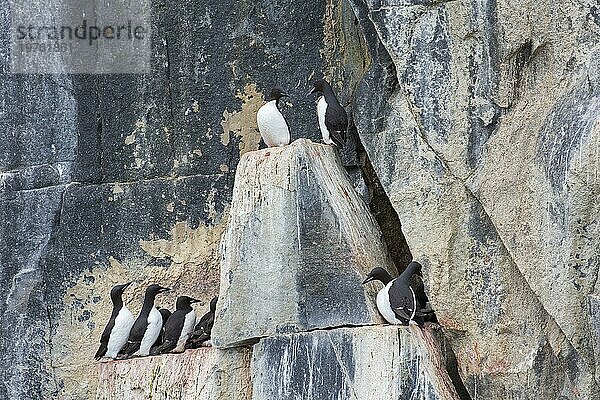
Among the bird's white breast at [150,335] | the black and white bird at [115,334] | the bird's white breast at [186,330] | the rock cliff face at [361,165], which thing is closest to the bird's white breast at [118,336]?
the black and white bird at [115,334]

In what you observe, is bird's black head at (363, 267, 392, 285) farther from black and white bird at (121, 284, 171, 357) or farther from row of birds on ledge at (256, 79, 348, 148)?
black and white bird at (121, 284, 171, 357)

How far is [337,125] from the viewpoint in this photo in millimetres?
9539

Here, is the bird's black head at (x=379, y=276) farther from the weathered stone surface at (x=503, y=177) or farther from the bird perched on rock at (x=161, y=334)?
the bird perched on rock at (x=161, y=334)

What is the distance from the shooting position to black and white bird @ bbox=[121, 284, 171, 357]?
32.7 ft

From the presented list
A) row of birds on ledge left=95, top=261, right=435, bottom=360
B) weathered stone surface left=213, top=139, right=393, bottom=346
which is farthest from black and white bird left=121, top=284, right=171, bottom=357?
weathered stone surface left=213, top=139, right=393, bottom=346

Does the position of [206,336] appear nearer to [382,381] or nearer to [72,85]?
[382,381]

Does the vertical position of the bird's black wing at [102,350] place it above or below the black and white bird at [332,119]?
below

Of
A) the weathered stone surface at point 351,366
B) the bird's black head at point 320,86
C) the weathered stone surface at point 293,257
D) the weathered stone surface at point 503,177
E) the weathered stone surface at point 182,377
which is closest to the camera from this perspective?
the weathered stone surface at point 503,177

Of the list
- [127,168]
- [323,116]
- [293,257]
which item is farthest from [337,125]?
[127,168]

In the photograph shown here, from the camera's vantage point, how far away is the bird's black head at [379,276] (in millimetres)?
8977

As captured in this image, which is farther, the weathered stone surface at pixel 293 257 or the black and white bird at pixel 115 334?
the black and white bird at pixel 115 334

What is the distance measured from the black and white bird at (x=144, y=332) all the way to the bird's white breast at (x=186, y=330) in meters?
0.18

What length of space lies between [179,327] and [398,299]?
1962mm

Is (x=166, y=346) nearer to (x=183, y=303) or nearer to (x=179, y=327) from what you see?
(x=179, y=327)
